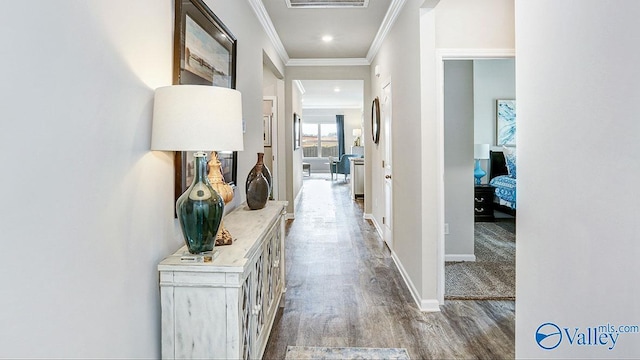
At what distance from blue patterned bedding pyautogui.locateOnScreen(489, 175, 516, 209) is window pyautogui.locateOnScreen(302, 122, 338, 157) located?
9.06 metres

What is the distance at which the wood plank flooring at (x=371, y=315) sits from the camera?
7.34 ft

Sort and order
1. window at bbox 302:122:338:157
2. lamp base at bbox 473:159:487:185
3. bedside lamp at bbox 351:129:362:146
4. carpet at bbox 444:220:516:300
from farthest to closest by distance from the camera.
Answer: window at bbox 302:122:338:157 → bedside lamp at bbox 351:129:362:146 → lamp base at bbox 473:159:487:185 → carpet at bbox 444:220:516:300

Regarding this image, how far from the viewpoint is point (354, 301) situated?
287 cm

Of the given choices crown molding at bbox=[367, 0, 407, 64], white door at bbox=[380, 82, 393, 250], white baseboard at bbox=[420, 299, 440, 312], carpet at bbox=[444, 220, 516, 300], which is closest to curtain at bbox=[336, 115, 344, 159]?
crown molding at bbox=[367, 0, 407, 64]

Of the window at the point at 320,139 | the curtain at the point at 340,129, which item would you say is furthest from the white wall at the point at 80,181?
the window at the point at 320,139

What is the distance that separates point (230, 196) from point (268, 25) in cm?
267

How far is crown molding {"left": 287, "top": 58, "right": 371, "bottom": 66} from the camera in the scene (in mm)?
5832

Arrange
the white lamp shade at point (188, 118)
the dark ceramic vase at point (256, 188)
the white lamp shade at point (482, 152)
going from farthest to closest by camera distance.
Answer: the white lamp shade at point (482, 152)
the dark ceramic vase at point (256, 188)
the white lamp shade at point (188, 118)

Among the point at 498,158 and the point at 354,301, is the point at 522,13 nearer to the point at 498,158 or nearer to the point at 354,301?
the point at 354,301

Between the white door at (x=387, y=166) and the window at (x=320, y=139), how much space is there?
31.4ft

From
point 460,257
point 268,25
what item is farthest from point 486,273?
point 268,25

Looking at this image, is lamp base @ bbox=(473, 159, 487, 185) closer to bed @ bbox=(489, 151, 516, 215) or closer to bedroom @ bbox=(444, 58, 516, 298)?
bed @ bbox=(489, 151, 516, 215)

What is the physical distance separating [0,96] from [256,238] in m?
1.16

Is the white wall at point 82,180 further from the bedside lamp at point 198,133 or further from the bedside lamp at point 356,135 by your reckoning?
the bedside lamp at point 356,135
